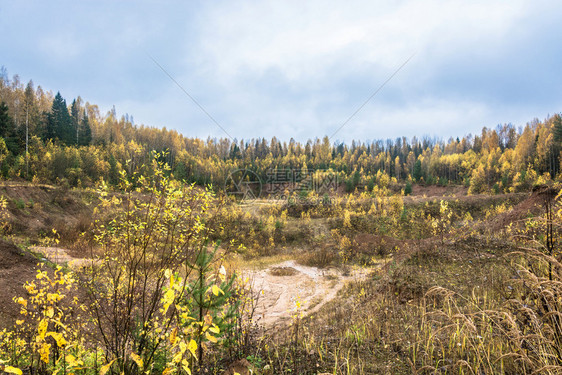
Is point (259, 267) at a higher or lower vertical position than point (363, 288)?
lower

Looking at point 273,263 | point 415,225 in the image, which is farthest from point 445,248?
point 415,225

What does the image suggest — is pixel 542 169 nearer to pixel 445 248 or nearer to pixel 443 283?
pixel 445 248

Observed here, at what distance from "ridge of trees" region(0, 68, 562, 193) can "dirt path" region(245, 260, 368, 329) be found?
591cm

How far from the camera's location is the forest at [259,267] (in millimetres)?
1926

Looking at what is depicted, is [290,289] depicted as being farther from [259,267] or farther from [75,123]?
[75,123]

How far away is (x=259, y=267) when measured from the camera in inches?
496

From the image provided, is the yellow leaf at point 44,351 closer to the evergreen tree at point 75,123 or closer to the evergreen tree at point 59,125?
the evergreen tree at point 59,125

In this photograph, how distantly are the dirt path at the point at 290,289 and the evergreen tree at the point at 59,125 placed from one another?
164 ft

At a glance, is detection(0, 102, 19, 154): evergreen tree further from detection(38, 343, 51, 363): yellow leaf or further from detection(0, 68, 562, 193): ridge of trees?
detection(38, 343, 51, 363): yellow leaf

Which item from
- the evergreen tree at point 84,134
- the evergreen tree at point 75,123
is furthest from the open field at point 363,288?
the evergreen tree at point 84,134

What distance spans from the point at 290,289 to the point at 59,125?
54533 millimetres

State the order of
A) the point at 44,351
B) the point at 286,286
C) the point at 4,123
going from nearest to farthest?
1. the point at 44,351
2. the point at 286,286
3. the point at 4,123

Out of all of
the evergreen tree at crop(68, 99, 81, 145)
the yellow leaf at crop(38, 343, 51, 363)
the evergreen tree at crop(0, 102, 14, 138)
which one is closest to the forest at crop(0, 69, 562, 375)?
the yellow leaf at crop(38, 343, 51, 363)

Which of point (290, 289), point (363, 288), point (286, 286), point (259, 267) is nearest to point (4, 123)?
point (259, 267)
